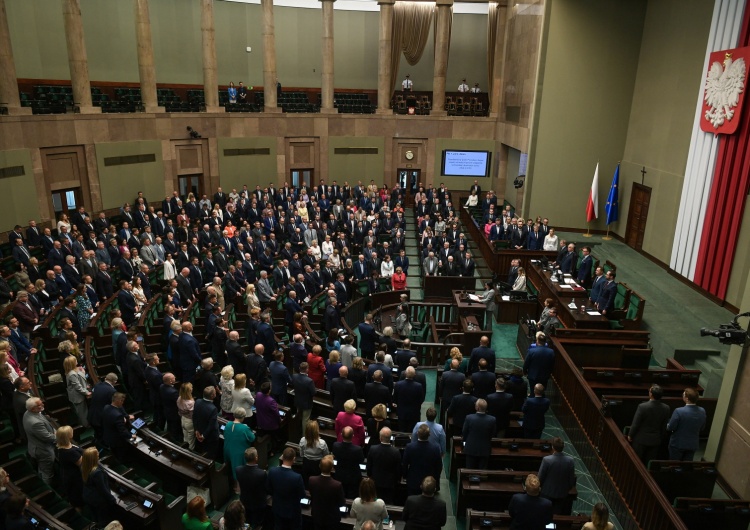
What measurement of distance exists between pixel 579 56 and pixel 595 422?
12882mm

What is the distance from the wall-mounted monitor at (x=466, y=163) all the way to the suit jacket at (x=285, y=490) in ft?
62.7

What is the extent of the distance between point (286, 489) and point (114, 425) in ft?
7.84

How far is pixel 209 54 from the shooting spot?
19.6 meters

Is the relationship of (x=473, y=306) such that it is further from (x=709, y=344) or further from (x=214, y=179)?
(x=214, y=179)

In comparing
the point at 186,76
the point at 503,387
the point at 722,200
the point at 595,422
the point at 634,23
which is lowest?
the point at 595,422

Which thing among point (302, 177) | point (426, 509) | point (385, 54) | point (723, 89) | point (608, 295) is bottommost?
point (426, 509)

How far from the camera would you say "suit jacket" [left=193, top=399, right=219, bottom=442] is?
627cm

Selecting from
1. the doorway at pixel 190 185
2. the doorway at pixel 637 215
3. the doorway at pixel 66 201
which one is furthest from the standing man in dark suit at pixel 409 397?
the doorway at pixel 190 185

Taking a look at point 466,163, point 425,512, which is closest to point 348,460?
point 425,512

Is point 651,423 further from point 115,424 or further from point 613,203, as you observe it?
point 613,203

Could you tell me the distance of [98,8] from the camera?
19.6 m

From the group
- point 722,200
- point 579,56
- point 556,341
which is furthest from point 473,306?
point 579,56

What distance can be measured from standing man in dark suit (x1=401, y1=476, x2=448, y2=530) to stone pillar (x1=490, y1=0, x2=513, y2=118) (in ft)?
64.7

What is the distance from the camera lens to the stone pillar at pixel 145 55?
1767cm
